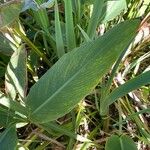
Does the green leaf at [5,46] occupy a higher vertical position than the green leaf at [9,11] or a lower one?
lower

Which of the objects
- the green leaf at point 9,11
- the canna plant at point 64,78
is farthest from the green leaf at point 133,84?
the green leaf at point 9,11

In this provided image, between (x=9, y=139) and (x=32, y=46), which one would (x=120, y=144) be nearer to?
(x=9, y=139)

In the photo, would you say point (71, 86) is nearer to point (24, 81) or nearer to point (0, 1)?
point (24, 81)

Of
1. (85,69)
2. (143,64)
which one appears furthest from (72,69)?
(143,64)

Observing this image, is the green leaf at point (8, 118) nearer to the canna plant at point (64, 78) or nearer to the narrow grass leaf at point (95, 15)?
the canna plant at point (64, 78)

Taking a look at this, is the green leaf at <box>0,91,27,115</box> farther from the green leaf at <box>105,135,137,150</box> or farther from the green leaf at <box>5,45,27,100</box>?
the green leaf at <box>105,135,137,150</box>

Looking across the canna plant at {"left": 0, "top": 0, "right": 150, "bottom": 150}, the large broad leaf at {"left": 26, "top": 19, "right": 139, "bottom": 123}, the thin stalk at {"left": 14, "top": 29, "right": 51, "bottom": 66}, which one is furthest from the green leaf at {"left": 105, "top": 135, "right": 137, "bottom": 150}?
the thin stalk at {"left": 14, "top": 29, "right": 51, "bottom": 66}

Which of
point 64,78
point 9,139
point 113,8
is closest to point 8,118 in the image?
point 9,139
